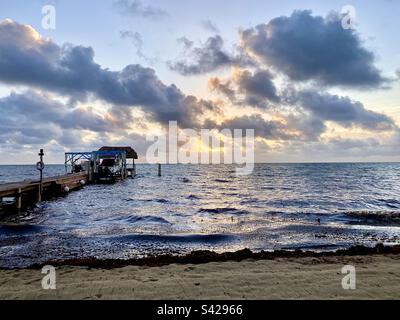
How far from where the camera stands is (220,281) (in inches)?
230

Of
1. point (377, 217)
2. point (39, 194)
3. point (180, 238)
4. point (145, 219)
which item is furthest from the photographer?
point (39, 194)

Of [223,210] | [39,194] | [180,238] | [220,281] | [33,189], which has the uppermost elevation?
[33,189]

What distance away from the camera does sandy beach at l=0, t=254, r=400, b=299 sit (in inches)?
202

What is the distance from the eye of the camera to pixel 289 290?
5281mm

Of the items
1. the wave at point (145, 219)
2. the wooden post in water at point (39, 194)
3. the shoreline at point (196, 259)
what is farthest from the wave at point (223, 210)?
the wooden post in water at point (39, 194)

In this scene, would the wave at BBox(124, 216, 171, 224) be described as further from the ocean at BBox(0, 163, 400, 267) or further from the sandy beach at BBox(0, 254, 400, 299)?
the sandy beach at BBox(0, 254, 400, 299)


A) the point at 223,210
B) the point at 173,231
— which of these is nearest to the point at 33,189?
the point at 223,210

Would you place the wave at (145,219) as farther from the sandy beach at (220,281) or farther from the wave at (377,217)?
the wave at (377,217)

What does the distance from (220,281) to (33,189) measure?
79.5 feet

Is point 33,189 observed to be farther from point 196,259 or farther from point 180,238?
point 196,259

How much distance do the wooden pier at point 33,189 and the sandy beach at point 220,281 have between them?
15804mm

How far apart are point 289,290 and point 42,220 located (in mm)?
15424
